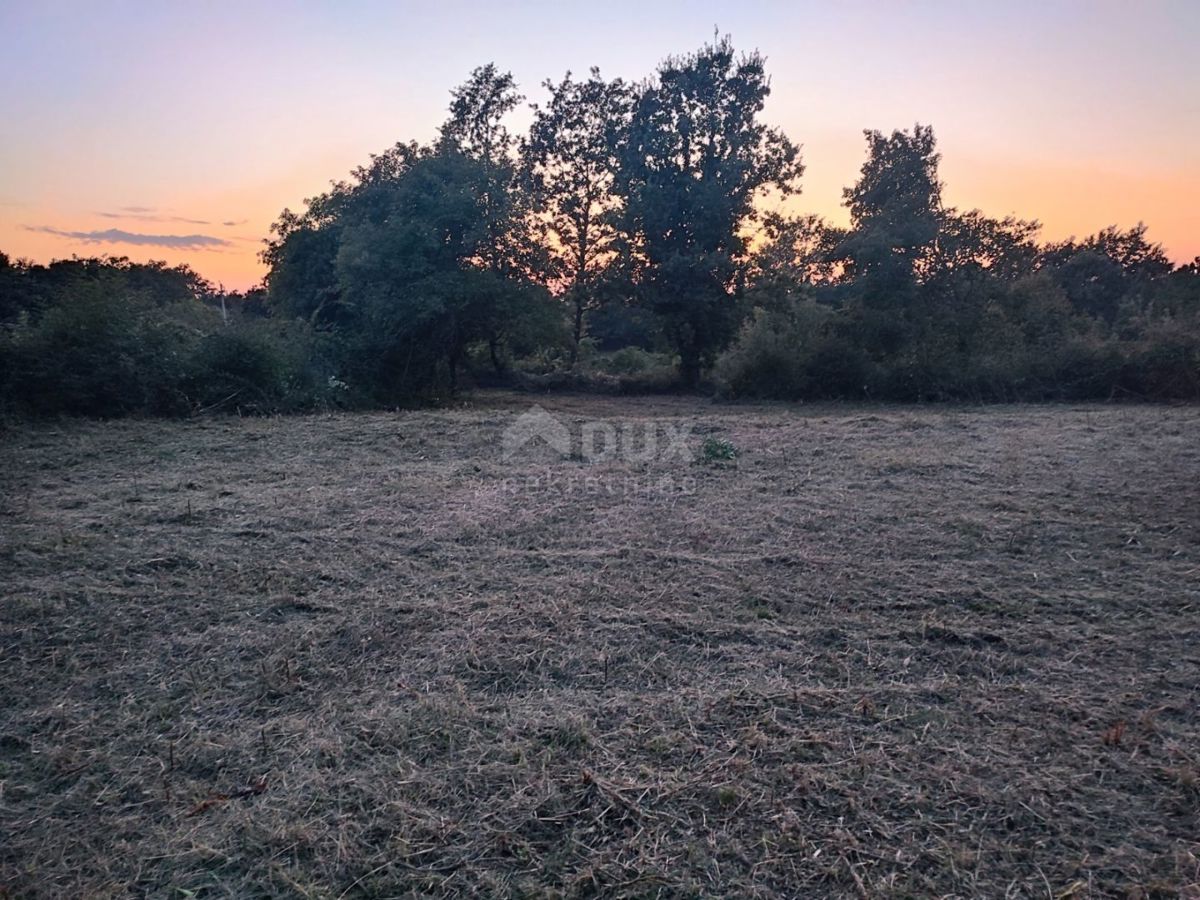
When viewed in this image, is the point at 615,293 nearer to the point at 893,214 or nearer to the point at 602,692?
the point at 893,214

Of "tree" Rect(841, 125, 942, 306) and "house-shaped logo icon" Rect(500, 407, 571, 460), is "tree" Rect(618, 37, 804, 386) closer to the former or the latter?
"tree" Rect(841, 125, 942, 306)

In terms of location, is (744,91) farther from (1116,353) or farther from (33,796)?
(33,796)

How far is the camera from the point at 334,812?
177cm

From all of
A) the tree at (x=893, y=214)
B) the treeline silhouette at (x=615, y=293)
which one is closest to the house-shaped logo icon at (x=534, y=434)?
the treeline silhouette at (x=615, y=293)

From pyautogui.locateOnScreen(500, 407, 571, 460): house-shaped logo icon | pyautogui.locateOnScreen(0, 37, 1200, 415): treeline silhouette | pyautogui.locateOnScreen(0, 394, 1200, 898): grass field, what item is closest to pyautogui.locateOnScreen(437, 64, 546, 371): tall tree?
pyautogui.locateOnScreen(0, 37, 1200, 415): treeline silhouette

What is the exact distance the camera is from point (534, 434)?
741 cm

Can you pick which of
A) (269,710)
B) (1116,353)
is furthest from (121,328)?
(1116,353)

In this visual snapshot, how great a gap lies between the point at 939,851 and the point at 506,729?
1.17 metres

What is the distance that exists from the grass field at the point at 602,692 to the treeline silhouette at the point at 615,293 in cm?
431

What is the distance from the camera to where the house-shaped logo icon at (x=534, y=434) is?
21.8 feet

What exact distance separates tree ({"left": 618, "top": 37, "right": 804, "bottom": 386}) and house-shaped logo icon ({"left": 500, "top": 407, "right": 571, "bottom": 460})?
6.04 m

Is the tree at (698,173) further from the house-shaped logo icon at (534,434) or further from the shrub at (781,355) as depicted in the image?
the house-shaped logo icon at (534,434)

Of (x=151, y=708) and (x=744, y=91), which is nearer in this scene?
(x=151, y=708)

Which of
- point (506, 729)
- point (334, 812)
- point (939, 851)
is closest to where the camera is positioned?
point (939, 851)
